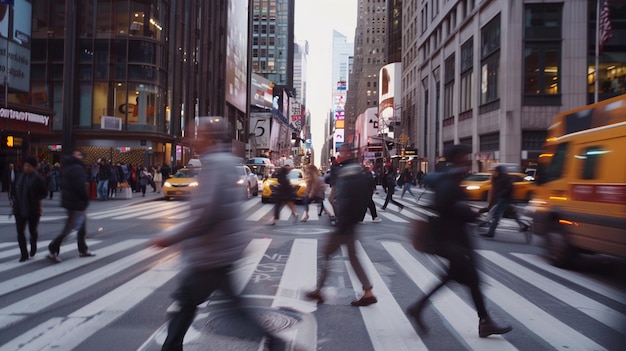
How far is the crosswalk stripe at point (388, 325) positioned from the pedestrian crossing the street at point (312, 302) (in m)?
0.01

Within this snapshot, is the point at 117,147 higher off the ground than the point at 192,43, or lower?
lower

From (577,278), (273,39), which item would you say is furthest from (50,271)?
(273,39)

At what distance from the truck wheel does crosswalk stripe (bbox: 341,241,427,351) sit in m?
3.67

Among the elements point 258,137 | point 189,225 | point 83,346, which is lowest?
point 83,346

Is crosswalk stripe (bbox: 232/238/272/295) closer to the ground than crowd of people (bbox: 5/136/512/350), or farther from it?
closer to the ground

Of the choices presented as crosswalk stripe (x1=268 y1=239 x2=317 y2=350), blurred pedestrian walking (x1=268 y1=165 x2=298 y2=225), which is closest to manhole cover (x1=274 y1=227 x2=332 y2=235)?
blurred pedestrian walking (x1=268 y1=165 x2=298 y2=225)

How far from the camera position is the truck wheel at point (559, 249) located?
8281mm

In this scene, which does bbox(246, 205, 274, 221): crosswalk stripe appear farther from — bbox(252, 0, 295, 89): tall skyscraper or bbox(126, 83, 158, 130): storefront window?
A: bbox(252, 0, 295, 89): tall skyscraper

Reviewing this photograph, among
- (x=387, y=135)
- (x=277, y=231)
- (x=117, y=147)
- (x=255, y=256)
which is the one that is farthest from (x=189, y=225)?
(x=387, y=135)

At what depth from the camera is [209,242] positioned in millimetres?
3395

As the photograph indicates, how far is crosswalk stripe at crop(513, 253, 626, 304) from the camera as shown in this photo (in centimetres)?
669

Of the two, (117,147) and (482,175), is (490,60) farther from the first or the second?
(117,147)

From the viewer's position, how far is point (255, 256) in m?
8.85

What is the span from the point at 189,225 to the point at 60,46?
38.9m
